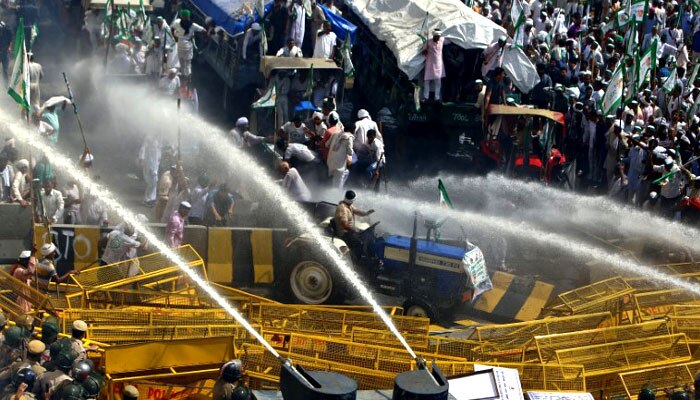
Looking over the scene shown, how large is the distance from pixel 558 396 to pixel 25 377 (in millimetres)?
5621

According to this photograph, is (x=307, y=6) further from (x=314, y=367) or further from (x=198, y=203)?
(x=314, y=367)

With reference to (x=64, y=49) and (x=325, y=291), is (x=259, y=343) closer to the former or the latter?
(x=325, y=291)

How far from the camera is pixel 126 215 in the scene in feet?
66.6

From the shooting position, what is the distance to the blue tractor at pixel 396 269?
17953 millimetres

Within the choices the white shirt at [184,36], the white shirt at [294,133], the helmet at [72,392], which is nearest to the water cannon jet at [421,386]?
the helmet at [72,392]

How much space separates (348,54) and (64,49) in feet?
27.2

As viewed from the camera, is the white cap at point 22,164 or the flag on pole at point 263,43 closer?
the white cap at point 22,164

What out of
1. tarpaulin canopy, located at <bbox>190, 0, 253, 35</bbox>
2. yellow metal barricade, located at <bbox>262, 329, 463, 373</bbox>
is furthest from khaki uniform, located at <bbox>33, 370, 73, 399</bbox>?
tarpaulin canopy, located at <bbox>190, 0, 253, 35</bbox>

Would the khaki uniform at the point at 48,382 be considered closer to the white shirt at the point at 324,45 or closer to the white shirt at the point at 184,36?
the white shirt at the point at 324,45

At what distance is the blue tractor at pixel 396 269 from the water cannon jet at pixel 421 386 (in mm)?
7445

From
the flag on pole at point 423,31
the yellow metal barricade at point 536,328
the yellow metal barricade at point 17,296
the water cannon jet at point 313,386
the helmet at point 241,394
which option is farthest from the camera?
the flag on pole at point 423,31

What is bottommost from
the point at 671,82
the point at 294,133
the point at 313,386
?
the point at 294,133

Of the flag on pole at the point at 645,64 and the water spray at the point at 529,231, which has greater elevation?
the flag on pole at the point at 645,64

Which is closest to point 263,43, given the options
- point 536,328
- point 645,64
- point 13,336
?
point 645,64
